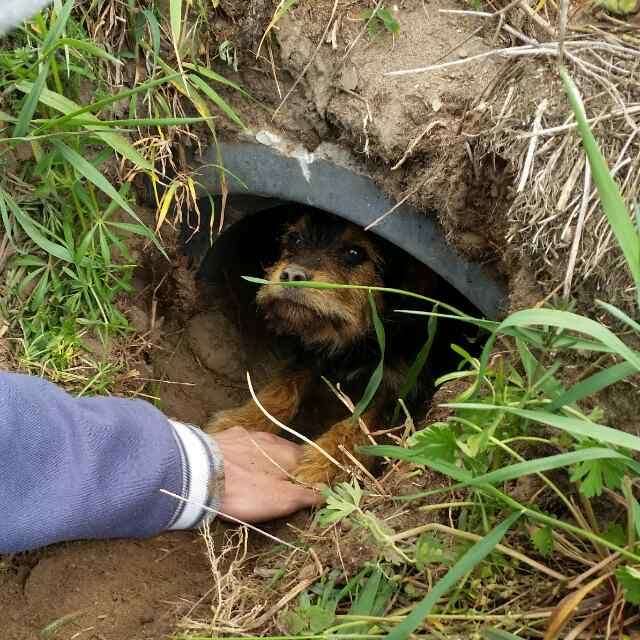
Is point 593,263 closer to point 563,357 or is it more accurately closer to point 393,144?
point 563,357

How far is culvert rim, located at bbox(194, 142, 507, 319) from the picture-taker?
8.83 feet

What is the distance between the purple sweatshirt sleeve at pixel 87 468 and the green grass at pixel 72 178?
0.52 m

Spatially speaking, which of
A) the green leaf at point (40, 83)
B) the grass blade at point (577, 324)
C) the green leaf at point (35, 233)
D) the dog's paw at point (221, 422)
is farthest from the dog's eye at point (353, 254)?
the grass blade at point (577, 324)

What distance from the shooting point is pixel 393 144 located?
2641 millimetres

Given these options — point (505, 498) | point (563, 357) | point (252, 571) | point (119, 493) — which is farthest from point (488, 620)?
point (119, 493)

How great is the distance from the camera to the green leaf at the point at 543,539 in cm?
163

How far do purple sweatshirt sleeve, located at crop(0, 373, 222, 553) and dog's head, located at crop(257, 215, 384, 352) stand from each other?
113cm

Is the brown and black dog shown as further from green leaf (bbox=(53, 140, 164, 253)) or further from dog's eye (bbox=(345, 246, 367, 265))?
green leaf (bbox=(53, 140, 164, 253))

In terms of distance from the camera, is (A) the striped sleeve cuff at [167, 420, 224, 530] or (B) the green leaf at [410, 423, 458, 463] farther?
(A) the striped sleeve cuff at [167, 420, 224, 530]

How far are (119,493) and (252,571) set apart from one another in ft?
1.59

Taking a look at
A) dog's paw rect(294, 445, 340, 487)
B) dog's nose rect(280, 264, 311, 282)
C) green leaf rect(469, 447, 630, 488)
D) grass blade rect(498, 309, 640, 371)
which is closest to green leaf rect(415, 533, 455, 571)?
green leaf rect(469, 447, 630, 488)

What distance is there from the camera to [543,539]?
163 cm

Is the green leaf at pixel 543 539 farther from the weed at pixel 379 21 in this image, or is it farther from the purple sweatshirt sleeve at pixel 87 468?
A: the weed at pixel 379 21

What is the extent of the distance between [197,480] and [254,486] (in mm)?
349
